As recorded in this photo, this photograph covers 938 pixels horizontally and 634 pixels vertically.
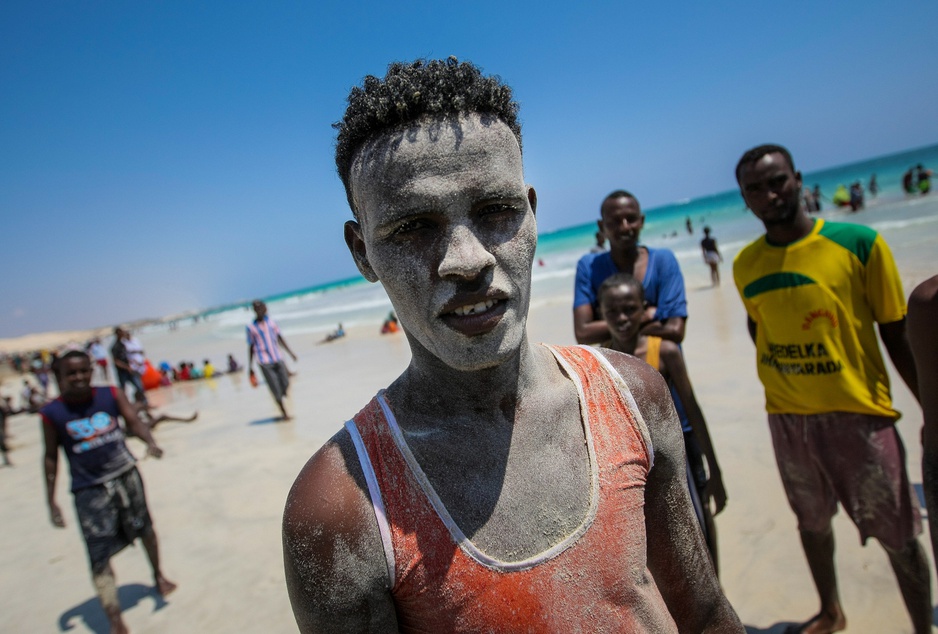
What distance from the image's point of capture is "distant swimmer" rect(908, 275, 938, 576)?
1.84 meters

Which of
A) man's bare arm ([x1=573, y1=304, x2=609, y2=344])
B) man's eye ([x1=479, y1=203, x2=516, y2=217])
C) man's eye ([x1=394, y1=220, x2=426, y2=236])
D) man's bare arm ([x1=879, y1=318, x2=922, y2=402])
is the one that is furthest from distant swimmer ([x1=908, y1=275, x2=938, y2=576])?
man's eye ([x1=394, y1=220, x2=426, y2=236])

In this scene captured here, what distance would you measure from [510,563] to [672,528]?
1.84 feet

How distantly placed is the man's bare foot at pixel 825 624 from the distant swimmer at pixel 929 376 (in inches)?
60.9

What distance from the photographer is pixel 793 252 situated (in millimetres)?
2969

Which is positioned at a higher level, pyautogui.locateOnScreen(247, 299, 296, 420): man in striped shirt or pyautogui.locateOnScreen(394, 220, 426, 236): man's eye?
pyautogui.locateOnScreen(394, 220, 426, 236): man's eye

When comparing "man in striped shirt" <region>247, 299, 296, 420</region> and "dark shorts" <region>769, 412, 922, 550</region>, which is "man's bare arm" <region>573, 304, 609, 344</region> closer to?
"dark shorts" <region>769, 412, 922, 550</region>

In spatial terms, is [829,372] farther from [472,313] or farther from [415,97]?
[415,97]

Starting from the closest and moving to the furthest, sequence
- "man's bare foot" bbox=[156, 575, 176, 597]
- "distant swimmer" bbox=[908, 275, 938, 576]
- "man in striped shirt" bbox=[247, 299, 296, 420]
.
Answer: "distant swimmer" bbox=[908, 275, 938, 576], "man's bare foot" bbox=[156, 575, 176, 597], "man in striped shirt" bbox=[247, 299, 296, 420]

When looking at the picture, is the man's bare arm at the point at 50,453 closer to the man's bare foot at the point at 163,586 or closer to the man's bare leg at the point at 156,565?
the man's bare leg at the point at 156,565

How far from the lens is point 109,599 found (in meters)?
4.14

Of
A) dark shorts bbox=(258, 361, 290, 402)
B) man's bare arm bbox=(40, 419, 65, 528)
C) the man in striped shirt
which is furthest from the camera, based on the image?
dark shorts bbox=(258, 361, 290, 402)

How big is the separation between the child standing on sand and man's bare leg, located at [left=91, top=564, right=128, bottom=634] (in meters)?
4.30

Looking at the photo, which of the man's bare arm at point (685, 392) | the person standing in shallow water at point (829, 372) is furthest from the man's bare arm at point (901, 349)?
the man's bare arm at point (685, 392)

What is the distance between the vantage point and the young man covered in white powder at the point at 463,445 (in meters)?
1.13
